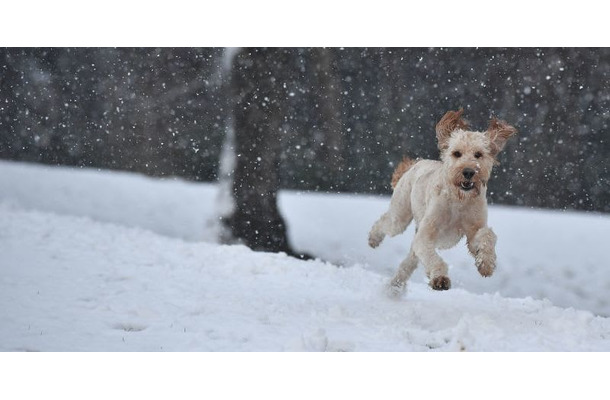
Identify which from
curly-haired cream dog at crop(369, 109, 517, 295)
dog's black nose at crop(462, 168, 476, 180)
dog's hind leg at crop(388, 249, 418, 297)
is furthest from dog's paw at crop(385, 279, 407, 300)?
dog's black nose at crop(462, 168, 476, 180)

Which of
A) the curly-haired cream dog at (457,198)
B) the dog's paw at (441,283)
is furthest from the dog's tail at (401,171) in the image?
the dog's paw at (441,283)

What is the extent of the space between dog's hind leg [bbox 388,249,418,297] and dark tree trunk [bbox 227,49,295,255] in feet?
9.04

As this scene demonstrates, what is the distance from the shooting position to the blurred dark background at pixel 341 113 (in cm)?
785

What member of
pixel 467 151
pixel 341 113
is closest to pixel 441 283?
pixel 467 151

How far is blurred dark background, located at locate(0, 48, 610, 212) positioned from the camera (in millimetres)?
7848

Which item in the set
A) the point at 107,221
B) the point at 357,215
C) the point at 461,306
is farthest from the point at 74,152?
the point at 461,306

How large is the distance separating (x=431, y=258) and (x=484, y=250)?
0.36 m

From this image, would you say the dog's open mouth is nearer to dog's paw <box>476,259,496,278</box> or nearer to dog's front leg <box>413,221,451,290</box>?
dog's front leg <box>413,221,451,290</box>

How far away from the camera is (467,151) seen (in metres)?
4.76

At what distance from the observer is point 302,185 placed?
28.6ft

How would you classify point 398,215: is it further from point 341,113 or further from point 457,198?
point 341,113
